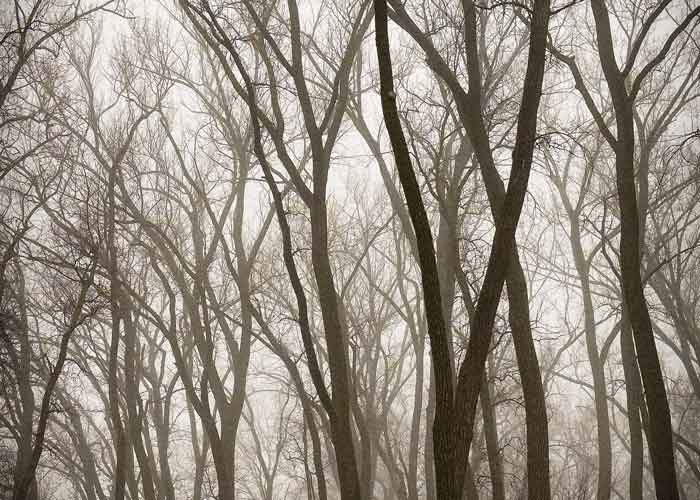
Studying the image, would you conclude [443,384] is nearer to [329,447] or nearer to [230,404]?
[230,404]

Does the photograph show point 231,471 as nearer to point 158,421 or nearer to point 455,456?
point 158,421

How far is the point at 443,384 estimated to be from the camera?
4508 millimetres

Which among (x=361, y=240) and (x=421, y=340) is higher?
(x=361, y=240)

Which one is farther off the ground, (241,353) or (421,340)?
(421,340)

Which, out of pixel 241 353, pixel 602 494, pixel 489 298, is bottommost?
pixel 602 494

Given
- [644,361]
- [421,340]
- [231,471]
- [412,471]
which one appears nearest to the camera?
[644,361]

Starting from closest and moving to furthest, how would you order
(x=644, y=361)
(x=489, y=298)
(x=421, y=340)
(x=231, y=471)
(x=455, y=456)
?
(x=455, y=456) < (x=489, y=298) < (x=644, y=361) < (x=231, y=471) < (x=421, y=340)

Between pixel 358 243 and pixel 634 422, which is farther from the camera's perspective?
pixel 358 243

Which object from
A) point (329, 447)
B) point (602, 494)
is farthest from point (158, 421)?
point (602, 494)

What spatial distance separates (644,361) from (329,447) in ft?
37.1

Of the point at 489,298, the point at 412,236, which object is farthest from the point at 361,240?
the point at 489,298

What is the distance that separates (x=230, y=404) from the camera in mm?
11594

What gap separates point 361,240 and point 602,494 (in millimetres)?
8394

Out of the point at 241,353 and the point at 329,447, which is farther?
the point at 329,447
